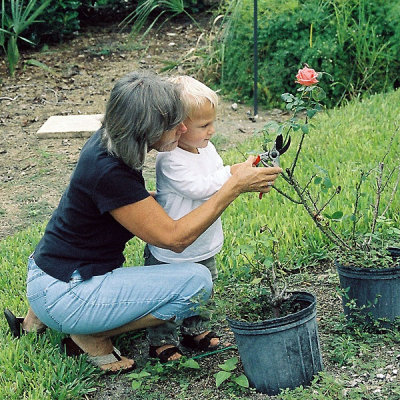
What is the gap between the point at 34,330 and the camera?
3.52 metres

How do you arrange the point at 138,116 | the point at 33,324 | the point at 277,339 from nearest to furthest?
the point at 277,339
the point at 138,116
the point at 33,324

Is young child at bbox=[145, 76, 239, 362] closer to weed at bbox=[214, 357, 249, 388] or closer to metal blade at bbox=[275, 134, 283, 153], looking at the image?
metal blade at bbox=[275, 134, 283, 153]

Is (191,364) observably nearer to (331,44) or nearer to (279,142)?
(279,142)

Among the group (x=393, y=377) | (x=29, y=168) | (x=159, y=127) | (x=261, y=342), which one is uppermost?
(x=159, y=127)

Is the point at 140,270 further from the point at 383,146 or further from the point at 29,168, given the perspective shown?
the point at 29,168

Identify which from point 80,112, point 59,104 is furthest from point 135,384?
point 59,104

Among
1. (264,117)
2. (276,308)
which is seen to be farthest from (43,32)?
(276,308)

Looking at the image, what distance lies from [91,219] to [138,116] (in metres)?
0.49

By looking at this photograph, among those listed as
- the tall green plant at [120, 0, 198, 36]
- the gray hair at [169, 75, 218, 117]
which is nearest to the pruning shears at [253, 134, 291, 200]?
the gray hair at [169, 75, 218, 117]

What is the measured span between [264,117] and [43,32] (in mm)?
3651

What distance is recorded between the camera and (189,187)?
3162 millimetres

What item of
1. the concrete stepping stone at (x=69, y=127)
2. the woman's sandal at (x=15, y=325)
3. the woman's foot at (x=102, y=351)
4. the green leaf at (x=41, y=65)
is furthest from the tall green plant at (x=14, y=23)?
the woman's foot at (x=102, y=351)

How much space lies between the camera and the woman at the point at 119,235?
9.87 feet

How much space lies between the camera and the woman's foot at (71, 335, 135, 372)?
3.30m
